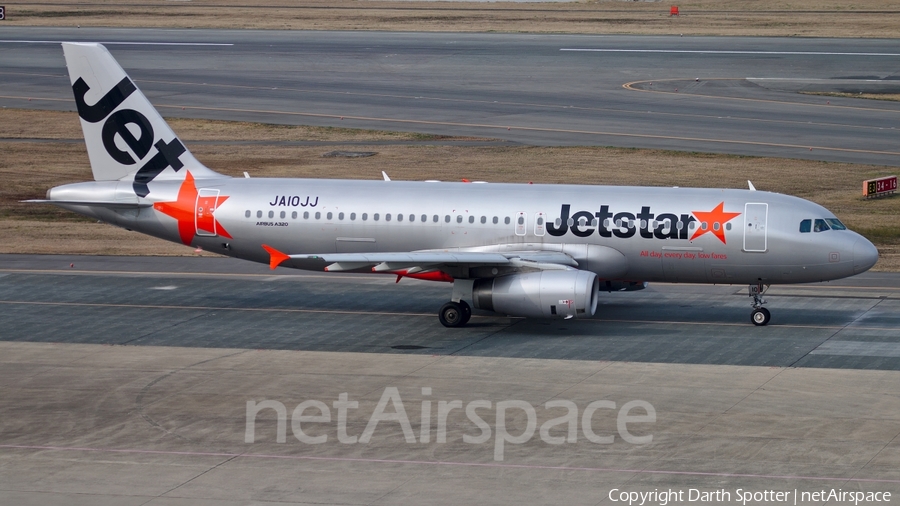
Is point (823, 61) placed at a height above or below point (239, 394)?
above

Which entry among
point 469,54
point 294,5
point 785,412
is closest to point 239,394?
point 785,412

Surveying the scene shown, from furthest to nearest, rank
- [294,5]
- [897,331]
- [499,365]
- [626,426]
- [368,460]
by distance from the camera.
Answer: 1. [294,5]
2. [897,331]
3. [499,365]
4. [626,426]
5. [368,460]

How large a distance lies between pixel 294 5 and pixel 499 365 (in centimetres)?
12552

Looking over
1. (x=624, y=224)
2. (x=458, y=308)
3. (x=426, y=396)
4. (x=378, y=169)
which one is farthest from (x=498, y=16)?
(x=426, y=396)

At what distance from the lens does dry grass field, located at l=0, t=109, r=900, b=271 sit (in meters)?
53.3

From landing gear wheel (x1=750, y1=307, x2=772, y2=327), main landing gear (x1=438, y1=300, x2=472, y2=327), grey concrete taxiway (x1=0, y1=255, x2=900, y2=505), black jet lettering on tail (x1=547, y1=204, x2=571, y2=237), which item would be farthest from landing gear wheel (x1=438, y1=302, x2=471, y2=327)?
landing gear wheel (x1=750, y1=307, x2=772, y2=327)

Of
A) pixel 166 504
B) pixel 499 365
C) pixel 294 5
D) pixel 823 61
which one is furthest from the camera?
pixel 294 5

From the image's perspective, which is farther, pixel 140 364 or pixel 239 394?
pixel 140 364

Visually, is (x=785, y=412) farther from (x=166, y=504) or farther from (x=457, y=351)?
(x=166, y=504)

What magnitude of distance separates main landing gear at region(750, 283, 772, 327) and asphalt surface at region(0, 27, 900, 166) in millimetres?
30137

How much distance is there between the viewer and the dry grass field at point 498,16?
12238 centimetres

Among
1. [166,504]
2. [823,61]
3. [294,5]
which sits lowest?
[166,504]

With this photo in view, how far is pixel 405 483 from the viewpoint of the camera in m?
24.0

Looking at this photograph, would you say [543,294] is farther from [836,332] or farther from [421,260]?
[836,332]
